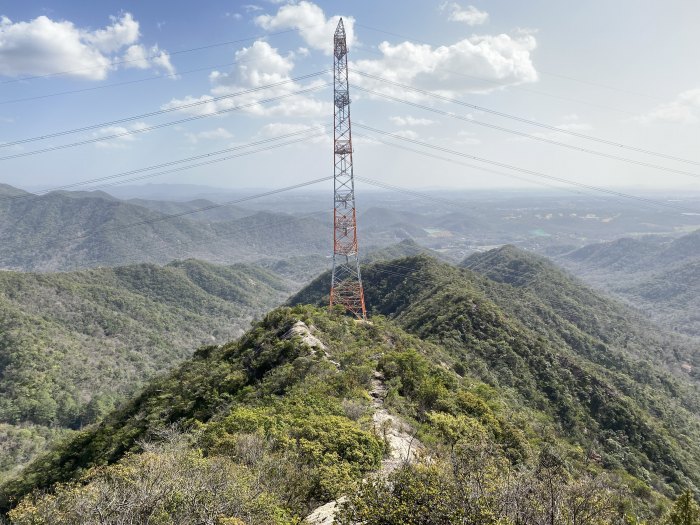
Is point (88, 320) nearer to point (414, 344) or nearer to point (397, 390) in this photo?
point (414, 344)

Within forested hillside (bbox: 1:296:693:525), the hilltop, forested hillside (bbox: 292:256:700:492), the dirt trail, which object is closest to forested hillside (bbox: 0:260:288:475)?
forested hillside (bbox: 1:296:693:525)

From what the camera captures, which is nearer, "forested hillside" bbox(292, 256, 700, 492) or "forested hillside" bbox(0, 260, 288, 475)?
"forested hillside" bbox(292, 256, 700, 492)

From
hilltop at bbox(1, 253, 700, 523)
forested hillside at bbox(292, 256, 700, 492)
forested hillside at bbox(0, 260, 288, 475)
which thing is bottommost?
forested hillside at bbox(0, 260, 288, 475)

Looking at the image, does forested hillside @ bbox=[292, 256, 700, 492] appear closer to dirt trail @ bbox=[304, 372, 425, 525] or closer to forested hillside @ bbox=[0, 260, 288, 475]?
dirt trail @ bbox=[304, 372, 425, 525]

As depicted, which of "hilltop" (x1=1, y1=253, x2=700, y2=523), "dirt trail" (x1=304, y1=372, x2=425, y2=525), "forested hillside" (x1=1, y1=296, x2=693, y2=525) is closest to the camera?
"forested hillside" (x1=1, y1=296, x2=693, y2=525)

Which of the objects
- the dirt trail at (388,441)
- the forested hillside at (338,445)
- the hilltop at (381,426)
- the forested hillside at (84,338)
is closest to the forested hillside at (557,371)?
the hilltop at (381,426)

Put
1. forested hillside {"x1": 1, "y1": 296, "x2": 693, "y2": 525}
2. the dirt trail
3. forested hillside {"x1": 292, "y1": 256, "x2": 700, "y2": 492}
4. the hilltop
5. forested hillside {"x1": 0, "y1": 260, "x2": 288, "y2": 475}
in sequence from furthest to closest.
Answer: forested hillside {"x1": 0, "y1": 260, "x2": 288, "y2": 475}
forested hillside {"x1": 292, "y1": 256, "x2": 700, "y2": 492}
the dirt trail
the hilltop
forested hillside {"x1": 1, "y1": 296, "x2": 693, "y2": 525}

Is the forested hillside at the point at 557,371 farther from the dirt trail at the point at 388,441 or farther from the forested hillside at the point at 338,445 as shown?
the dirt trail at the point at 388,441
